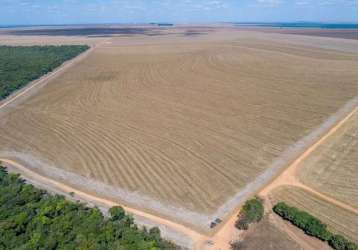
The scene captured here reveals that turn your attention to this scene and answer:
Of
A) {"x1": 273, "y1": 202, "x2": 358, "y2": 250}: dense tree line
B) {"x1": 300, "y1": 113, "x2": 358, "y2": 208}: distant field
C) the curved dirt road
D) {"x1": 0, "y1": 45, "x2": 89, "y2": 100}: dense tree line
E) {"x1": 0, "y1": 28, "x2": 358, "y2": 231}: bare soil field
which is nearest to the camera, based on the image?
{"x1": 273, "y1": 202, "x2": 358, "y2": 250}: dense tree line

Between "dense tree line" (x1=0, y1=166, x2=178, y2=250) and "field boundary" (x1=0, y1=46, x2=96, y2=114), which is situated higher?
"field boundary" (x1=0, y1=46, x2=96, y2=114)

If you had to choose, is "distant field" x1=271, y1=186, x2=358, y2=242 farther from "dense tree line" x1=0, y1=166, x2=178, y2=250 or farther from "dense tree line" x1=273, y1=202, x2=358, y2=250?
"dense tree line" x1=0, y1=166, x2=178, y2=250

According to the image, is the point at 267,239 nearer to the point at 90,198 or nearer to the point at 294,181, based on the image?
the point at 294,181

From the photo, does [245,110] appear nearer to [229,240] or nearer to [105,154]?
[105,154]

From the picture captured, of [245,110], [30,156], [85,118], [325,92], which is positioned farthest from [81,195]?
[325,92]

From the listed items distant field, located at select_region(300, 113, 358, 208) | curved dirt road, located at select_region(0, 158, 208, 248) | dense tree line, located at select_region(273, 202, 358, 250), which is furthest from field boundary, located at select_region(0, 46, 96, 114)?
distant field, located at select_region(300, 113, 358, 208)

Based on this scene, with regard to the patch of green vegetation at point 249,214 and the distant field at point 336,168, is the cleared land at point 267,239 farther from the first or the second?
the distant field at point 336,168
